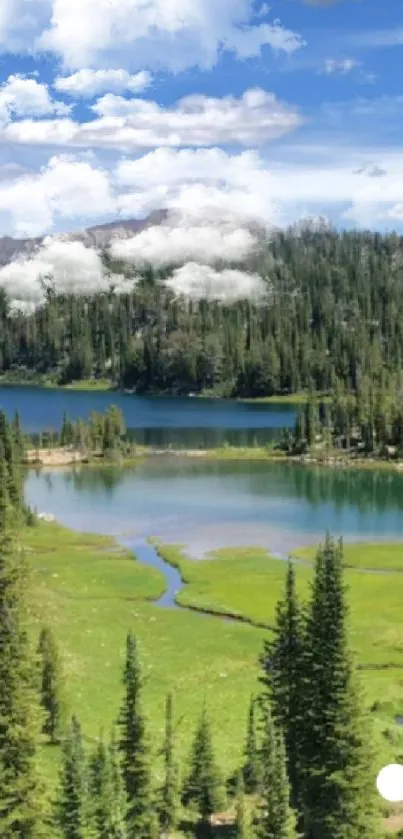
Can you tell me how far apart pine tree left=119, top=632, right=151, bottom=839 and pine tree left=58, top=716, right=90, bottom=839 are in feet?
11.0

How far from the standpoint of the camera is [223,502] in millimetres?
150875

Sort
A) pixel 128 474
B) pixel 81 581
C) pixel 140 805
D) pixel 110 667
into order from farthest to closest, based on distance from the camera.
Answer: pixel 128 474 → pixel 81 581 → pixel 110 667 → pixel 140 805

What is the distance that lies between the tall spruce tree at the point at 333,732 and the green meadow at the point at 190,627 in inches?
90.5

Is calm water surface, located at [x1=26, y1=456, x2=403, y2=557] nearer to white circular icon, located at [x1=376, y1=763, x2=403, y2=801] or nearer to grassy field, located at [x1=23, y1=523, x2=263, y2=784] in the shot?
grassy field, located at [x1=23, y1=523, x2=263, y2=784]

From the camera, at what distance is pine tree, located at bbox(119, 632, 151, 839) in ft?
132

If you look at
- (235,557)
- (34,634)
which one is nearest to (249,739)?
(34,634)

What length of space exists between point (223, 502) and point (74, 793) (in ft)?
376

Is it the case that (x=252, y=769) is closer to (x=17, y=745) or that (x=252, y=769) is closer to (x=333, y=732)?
(x=333, y=732)

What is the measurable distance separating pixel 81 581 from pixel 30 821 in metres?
64.3

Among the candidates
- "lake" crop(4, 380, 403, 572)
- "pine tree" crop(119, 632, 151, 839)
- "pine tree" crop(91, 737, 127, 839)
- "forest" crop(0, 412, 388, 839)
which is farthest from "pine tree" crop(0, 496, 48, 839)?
"lake" crop(4, 380, 403, 572)

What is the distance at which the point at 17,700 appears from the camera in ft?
117

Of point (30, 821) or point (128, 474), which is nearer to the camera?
point (30, 821)

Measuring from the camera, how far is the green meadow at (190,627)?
202ft

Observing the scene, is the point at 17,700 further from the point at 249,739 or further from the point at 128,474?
the point at 128,474
